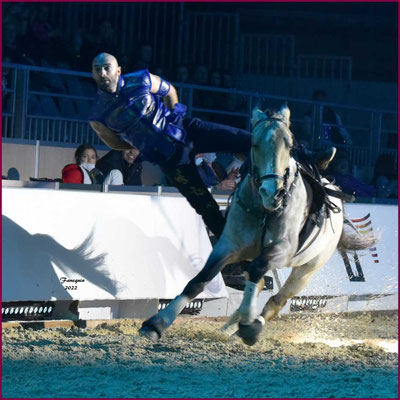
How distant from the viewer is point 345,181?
11.4 metres

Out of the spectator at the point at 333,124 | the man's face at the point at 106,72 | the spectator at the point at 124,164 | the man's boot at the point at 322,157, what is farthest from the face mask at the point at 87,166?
the spectator at the point at 333,124

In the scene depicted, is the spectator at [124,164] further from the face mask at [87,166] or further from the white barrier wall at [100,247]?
the white barrier wall at [100,247]

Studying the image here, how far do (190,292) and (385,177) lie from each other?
7797mm

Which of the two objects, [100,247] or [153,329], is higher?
[100,247]

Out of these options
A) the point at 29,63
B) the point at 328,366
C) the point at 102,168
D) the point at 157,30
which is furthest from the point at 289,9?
the point at 328,366

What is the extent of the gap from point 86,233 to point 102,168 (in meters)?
1.83

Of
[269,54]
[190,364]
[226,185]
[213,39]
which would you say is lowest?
[190,364]

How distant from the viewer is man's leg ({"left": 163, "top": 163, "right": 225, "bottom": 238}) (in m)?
7.57

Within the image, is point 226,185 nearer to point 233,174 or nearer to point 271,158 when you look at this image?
point 233,174

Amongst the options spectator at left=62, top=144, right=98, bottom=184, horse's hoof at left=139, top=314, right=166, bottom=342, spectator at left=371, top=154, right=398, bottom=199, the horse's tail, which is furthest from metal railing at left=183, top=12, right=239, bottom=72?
horse's hoof at left=139, top=314, right=166, bottom=342

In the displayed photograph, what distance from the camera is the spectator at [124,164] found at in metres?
10.0

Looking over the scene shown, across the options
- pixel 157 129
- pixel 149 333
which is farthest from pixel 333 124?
pixel 149 333

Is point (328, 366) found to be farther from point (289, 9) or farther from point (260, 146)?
point (289, 9)

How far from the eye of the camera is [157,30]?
52.0 ft
